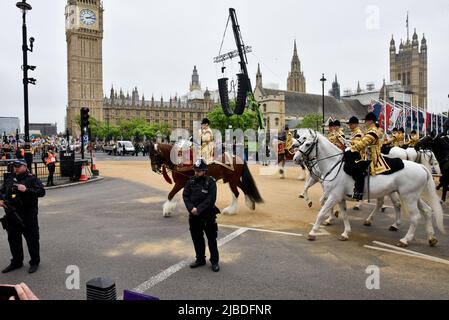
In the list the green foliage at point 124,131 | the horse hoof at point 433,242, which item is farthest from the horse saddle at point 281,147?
the green foliage at point 124,131

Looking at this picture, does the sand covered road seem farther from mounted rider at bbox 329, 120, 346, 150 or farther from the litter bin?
the litter bin

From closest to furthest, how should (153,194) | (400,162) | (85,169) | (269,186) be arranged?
(400,162) → (153,194) → (269,186) → (85,169)

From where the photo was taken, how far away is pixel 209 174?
35.0 feet

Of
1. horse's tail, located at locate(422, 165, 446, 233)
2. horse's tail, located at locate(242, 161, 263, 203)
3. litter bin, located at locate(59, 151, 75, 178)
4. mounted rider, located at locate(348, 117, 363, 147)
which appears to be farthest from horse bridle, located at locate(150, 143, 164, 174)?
litter bin, located at locate(59, 151, 75, 178)

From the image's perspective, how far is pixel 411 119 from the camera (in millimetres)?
25938

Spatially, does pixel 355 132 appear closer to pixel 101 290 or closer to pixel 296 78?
pixel 101 290

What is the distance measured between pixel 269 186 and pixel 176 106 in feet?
436

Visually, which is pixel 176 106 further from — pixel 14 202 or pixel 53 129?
pixel 14 202

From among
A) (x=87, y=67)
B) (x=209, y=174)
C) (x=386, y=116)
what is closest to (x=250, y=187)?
(x=209, y=174)

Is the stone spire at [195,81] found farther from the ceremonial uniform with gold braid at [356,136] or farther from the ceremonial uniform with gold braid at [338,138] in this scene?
the ceremonial uniform with gold braid at [356,136]

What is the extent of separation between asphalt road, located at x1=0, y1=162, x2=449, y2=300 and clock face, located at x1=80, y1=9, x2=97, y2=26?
126733 mm

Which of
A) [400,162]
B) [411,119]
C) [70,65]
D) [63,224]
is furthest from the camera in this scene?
[70,65]

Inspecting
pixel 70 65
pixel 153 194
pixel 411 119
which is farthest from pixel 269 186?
pixel 70 65
